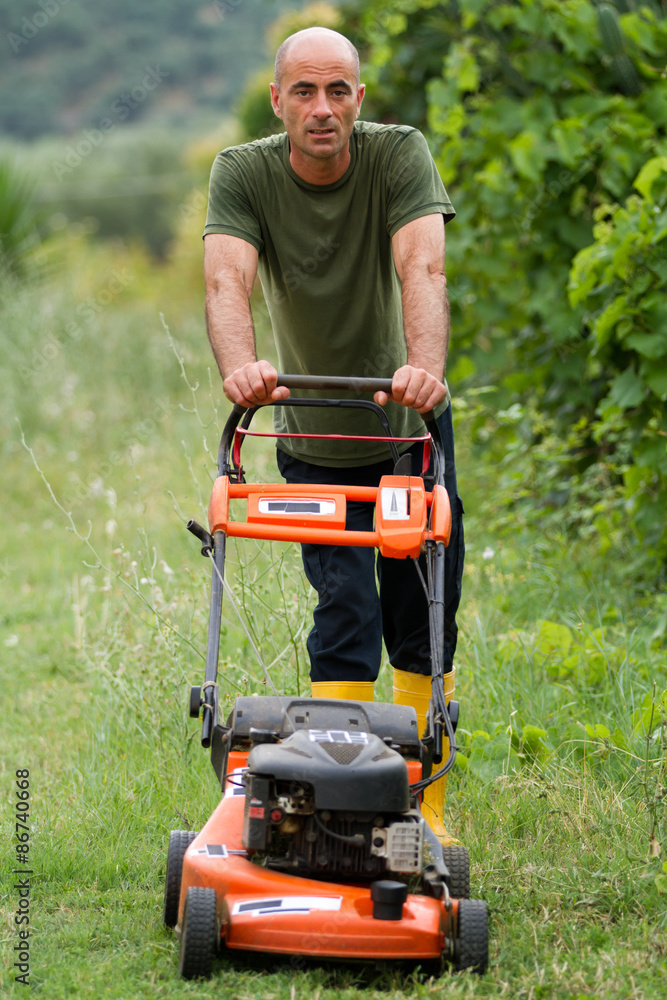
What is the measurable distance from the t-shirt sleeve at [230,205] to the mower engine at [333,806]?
1.38 meters

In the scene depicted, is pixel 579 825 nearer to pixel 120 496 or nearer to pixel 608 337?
pixel 608 337

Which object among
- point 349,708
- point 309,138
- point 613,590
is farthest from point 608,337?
point 349,708

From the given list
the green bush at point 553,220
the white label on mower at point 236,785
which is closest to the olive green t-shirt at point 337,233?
the white label on mower at point 236,785

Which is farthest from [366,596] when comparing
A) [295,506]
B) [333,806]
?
[333,806]

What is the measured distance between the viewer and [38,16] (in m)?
7.70

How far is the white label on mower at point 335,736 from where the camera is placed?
2420 millimetres

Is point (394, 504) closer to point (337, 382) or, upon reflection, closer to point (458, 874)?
point (337, 382)

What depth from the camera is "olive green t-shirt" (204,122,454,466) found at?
123 inches

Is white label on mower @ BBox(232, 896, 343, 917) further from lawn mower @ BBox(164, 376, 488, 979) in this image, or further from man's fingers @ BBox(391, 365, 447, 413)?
man's fingers @ BBox(391, 365, 447, 413)

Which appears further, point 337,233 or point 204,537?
point 337,233

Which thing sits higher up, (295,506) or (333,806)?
(295,506)

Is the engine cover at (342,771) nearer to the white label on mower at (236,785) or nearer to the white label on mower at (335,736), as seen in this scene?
the white label on mower at (335,736)

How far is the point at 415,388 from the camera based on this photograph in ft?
8.70

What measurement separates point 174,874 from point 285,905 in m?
0.44
